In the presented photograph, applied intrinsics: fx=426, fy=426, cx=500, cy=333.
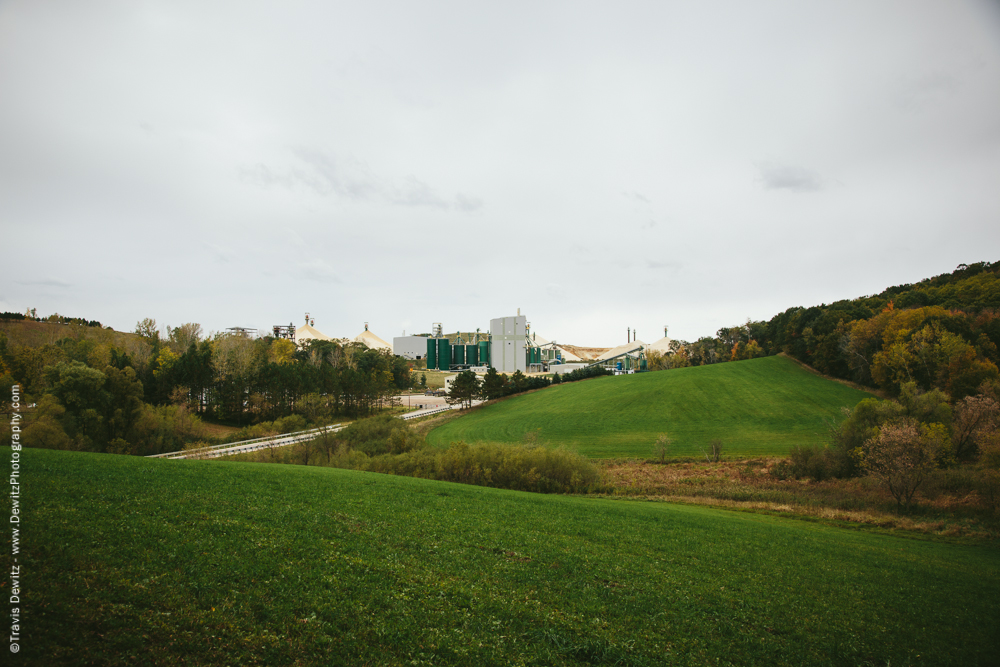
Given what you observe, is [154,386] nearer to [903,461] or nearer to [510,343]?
[903,461]

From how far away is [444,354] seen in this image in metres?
160

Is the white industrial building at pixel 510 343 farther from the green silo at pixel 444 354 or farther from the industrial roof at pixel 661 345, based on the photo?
the industrial roof at pixel 661 345

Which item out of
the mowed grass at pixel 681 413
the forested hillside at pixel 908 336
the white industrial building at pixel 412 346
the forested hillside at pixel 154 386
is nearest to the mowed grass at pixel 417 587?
the forested hillside at pixel 154 386

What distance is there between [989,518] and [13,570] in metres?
43.6

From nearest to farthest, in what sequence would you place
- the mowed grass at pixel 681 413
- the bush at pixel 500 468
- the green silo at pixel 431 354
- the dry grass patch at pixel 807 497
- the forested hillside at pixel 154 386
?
1. the dry grass patch at pixel 807 497
2. the bush at pixel 500 468
3. the forested hillside at pixel 154 386
4. the mowed grass at pixel 681 413
5. the green silo at pixel 431 354

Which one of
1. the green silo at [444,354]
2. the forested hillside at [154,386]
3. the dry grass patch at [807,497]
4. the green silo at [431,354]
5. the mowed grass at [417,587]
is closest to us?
the mowed grass at [417,587]

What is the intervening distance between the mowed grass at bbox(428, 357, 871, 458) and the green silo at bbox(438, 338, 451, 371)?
7149 centimetres

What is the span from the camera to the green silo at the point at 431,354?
16150cm

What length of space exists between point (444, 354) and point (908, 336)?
416 ft

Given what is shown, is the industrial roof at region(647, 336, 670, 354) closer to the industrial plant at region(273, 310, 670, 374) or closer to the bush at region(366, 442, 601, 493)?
the industrial plant at region(273, 310, 670, 374)

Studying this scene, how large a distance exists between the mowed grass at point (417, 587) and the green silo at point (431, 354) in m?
144

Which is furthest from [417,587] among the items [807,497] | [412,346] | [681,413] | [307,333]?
[307,333]

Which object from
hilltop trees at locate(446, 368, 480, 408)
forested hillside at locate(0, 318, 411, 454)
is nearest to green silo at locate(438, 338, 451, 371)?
forested hillside at locate(0, 318, 411, 454)

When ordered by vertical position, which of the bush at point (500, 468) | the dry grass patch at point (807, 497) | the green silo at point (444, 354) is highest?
the green silo at point (444, 354)
